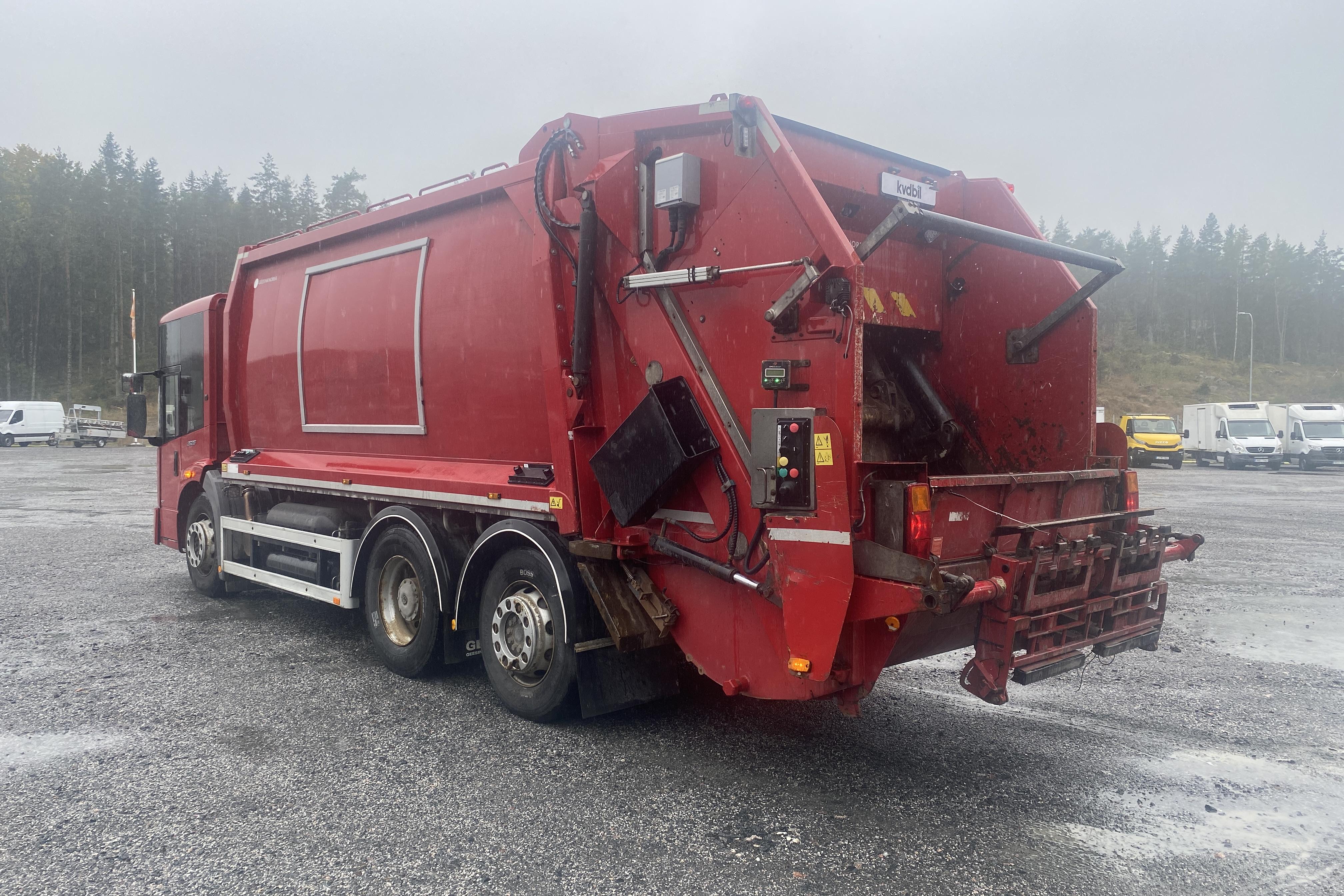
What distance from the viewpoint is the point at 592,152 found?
4586mm

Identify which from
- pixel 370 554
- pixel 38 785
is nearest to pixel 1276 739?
pixel 370 554

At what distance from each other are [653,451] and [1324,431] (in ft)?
120

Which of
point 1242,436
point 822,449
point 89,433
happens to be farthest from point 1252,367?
point 822,449

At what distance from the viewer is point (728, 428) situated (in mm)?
4027

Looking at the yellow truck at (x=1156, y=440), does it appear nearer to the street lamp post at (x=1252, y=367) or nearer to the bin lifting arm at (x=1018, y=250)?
the bin lifting arm at (x=1018, y=250)

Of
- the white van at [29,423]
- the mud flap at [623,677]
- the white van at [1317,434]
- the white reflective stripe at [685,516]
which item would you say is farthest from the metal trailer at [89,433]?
the white van at [1317,434]

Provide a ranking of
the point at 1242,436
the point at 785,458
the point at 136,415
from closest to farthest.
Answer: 1. the point at 785,458
2. the point at 136,415
3. the point at 1242,436

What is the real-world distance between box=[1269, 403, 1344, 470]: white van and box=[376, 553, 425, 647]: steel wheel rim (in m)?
35.6

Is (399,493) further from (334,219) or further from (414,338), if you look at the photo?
(334,219)

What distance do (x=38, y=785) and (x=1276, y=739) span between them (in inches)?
242

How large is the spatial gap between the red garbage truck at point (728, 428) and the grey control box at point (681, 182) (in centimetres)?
1

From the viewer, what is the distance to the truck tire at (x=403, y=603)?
5.59 metres

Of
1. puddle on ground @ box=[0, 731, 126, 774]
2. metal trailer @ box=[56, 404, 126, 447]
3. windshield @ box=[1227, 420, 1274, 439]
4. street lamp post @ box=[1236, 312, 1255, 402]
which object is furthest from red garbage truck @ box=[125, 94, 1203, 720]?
street lamp post @ box=[1236, 312, 1255, 402]

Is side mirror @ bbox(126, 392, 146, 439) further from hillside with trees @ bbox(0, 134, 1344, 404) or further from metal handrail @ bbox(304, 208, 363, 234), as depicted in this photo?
hillside with trees @ bbox(0, 134, 1344, 404)
